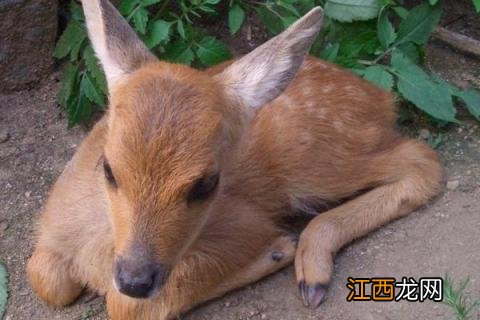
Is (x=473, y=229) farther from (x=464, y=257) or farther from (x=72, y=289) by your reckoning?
(x=72, y=289)

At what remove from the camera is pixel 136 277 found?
3.12 m

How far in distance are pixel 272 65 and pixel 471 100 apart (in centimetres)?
181

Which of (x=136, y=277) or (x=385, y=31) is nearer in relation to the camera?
(x=136, y=277)

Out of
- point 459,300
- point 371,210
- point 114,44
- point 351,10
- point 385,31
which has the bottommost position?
point 371,210

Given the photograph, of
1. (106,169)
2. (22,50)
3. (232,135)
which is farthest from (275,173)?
(22,50)

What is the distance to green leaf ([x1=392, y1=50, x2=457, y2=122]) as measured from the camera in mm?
4795

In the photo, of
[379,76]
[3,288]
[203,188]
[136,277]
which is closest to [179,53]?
[379,76]

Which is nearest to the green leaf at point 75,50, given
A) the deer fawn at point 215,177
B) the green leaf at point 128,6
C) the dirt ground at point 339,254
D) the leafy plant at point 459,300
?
the green leaf at point 128,6

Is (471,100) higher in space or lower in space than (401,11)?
lower

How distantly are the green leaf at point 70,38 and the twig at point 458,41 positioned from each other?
221 cm

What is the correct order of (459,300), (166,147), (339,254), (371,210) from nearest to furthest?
(166,147), (459,300), (339,254), (371,210)

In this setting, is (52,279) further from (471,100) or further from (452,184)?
(471,100)

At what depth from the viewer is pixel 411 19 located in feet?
16.5

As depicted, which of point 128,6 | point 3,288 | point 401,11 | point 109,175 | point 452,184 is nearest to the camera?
point 109,175
